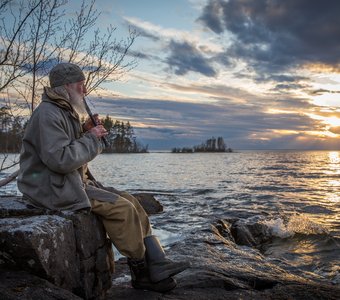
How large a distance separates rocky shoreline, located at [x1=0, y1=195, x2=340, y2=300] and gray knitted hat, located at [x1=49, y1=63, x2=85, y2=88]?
152 cm

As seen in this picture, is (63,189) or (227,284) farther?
(227,284)

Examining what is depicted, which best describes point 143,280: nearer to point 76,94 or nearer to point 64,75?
point 76,94

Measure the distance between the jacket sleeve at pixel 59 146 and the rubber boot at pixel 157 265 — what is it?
136 cm

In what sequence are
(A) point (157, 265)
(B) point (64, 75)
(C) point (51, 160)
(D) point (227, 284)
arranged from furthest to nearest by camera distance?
(D) point (227, 284), (A) point (157, 265), (B) point (64, 75), (C) point (51, 160)

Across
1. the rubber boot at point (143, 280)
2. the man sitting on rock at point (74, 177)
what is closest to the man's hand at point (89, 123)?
the man sitting on rock at point (74, 177)

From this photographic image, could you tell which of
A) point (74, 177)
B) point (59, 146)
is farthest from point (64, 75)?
point (74, 177)

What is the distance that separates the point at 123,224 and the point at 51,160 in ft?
3.76

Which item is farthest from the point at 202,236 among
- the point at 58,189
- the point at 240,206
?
the point at 240,206

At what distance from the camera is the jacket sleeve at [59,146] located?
12.5 feet

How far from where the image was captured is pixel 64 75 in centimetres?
427

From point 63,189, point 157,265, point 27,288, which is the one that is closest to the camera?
point 27,288

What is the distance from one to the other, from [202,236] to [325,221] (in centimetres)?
754

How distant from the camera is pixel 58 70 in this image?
4289mm

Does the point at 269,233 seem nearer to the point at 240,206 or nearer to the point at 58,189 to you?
the point at 240,206
